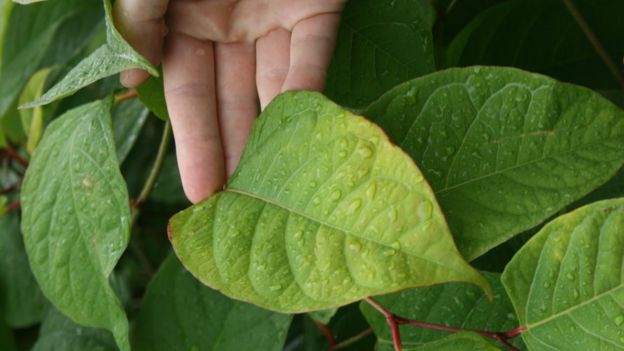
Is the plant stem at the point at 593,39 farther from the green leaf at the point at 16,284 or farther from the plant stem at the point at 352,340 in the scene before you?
the green leaf at the point at 16,284

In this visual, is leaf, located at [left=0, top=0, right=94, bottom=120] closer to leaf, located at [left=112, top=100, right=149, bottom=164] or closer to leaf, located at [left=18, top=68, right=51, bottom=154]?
leaf, located at [left=18, top=68, right=51, bottom=154]

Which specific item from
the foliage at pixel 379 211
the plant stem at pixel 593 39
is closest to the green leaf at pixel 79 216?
the foliage at pixel 379 211

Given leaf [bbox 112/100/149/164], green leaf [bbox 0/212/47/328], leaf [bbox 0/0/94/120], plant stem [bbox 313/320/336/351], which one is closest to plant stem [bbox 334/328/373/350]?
plant stem [bbox 313/320/336/351]

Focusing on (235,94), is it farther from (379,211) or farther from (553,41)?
(553,41)

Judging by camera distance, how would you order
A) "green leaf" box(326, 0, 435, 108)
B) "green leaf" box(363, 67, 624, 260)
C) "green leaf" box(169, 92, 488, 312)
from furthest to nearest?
"green leaf" box(326, 0, 435, 108)
"green leaf" box(363, 67, 624, 260)
"green leaf" box(169, 92, 488, 312)

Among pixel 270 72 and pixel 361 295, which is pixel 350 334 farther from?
pixel 361 295

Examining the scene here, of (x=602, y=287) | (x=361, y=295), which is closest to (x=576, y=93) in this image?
(x=602, y=287)

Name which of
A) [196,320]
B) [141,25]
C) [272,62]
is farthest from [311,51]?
[196,320]

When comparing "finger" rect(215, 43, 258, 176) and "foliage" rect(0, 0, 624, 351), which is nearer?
"foliage" rect(0, 0, 624, 351)
